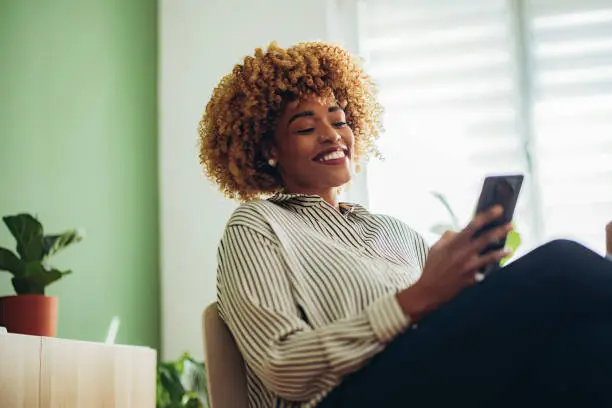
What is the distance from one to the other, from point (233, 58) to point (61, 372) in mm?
1961

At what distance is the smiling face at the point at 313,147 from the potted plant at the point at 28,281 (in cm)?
75

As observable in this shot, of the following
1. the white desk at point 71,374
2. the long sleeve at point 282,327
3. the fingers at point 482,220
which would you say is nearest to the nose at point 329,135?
the long sleeve at point 282,327

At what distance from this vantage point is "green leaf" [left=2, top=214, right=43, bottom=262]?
2059 mm

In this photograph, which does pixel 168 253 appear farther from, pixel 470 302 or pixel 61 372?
pixel 470 302

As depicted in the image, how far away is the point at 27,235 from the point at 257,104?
0.77 m

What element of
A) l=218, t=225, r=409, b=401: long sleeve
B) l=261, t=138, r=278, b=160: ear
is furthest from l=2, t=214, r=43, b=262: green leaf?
l=218, t=225, r=409, b=401: long sleeve

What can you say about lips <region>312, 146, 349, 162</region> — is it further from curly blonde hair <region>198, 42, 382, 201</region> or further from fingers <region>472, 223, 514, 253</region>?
fingers <region>472, 223, 514, 253</region>

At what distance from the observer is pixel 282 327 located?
1164mm

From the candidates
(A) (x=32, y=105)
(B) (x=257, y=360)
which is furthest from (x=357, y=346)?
(A) (x=32, y=105)

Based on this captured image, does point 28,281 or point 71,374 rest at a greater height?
point 28,281

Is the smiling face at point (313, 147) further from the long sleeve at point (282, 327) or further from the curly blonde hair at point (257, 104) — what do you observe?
the long sleeve at point (282, 327)

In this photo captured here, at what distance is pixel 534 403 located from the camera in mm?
973

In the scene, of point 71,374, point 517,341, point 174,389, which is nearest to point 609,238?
point 517,341

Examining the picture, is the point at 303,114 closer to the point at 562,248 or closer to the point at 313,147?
the point at 313,147
